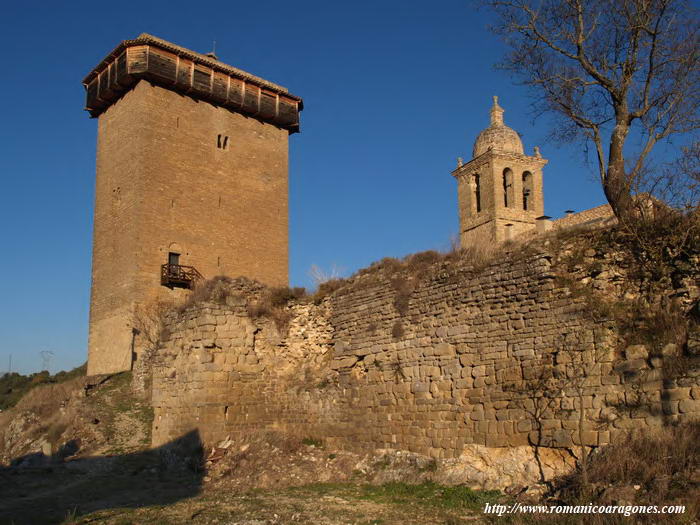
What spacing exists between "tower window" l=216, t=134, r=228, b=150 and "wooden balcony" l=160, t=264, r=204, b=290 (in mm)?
5386

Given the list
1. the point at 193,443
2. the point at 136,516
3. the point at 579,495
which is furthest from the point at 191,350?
the point at 579,495

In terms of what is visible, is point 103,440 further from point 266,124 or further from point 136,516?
point 266,124

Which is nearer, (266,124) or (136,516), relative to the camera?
(136,516)

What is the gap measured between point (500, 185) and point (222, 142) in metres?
17.3

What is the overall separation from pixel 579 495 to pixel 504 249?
3859 millimetres

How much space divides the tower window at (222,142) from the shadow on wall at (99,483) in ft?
50.9

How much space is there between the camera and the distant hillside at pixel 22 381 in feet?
120

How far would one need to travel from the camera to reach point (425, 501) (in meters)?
8.37

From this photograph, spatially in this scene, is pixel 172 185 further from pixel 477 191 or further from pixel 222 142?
pixel 477 191

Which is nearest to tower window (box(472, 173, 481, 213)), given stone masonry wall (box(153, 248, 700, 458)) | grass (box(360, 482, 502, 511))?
stone masonry wall (box(153, 248, 700, 458))

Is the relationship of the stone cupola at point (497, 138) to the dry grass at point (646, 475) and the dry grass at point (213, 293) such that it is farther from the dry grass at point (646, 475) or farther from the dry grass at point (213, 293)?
the dry grass at point (646, 475)

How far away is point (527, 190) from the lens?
38.4 m

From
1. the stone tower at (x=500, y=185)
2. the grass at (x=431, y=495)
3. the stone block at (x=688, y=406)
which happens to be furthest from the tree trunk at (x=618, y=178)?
the stone tower at (x=500, y=185)

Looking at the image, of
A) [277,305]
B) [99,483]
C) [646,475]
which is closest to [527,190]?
[277,305]
